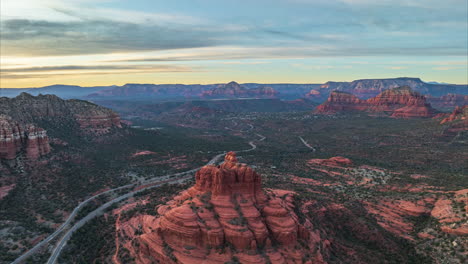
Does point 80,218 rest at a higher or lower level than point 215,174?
lower

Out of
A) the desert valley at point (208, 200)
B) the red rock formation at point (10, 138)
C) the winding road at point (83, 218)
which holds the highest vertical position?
the red rock formation at point (10, 138)

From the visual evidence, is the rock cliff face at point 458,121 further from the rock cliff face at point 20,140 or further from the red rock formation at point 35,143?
the rock cliff face at point 20,140

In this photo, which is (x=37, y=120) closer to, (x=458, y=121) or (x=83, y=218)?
(x=83, y=218)

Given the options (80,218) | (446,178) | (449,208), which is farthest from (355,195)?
(80,218)

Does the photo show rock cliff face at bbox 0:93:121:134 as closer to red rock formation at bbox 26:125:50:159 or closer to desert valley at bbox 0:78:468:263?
desert valley at bbox 0:78:468:263

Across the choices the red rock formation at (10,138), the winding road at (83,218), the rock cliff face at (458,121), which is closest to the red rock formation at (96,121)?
the red rock formation at (10,138)

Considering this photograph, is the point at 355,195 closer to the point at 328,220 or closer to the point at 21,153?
the point at 328,220

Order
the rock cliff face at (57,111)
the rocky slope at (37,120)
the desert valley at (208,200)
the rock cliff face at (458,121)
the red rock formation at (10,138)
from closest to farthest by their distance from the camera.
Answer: the desert valley at (208,200)
the red rock formation at (10,138)
the rocky slope at (37,120)
the rock cliff face at (57,111)
the rock cliff face at (458,121)
